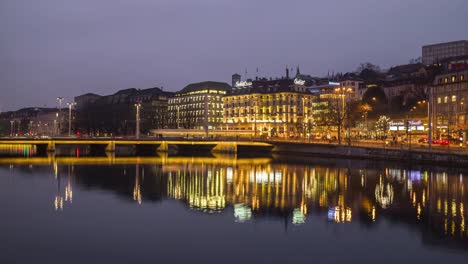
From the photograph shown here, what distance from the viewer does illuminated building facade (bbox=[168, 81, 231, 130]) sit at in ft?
559

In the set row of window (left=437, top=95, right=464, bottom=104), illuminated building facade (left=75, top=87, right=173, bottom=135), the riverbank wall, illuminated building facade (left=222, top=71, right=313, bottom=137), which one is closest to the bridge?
the riverbank wall

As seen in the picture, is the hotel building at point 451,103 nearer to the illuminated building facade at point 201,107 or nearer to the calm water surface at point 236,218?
the calm water surface at point 236,218

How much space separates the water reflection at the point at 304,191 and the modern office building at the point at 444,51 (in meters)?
120

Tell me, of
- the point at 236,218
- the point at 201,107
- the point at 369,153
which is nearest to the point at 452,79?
the point at 369,153

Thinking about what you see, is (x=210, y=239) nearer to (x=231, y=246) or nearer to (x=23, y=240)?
(x=231, y=246)

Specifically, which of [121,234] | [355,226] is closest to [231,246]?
[121,234]

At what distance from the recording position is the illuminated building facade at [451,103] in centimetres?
8912

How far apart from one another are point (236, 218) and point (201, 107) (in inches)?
5685

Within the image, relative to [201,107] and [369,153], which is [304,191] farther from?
[201,107]

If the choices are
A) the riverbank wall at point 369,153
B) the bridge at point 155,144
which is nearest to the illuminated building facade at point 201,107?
the bridge at point 155,144

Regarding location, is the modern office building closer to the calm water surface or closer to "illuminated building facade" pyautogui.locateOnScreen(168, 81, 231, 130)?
"illuminated building facade" pyautogui.locateOnScreen(168, 81, 231, 130)

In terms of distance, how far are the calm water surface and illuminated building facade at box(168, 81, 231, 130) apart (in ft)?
383

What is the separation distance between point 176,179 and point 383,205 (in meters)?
23.8

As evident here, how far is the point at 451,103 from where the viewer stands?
93375mm
